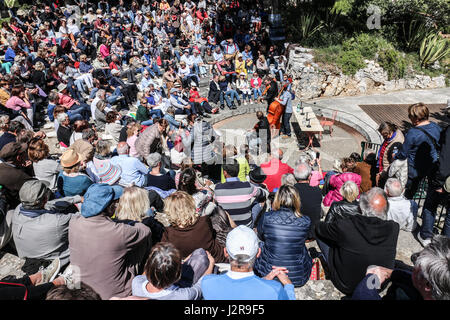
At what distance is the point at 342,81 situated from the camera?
1330 centimetres

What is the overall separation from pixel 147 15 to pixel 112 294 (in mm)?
16840

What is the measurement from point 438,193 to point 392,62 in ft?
36.2

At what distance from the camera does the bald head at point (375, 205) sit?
126 inches

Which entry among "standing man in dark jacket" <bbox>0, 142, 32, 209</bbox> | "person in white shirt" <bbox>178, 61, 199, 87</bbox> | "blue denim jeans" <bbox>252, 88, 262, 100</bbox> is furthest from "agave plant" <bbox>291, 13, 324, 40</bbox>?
"standing man in dark jacket" <bbox>0, 142, 32, 209</bbox>

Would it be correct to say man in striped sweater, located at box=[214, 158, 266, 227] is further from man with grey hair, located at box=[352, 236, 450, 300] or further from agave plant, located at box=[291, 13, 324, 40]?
agave plant, located at box=[291, 13, 324, 40]

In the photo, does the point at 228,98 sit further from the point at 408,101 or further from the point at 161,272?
the point at 161,272

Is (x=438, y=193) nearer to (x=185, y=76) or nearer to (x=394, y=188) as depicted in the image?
(x=394, y=188)

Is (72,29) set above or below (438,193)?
above

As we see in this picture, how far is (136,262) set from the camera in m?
3.42

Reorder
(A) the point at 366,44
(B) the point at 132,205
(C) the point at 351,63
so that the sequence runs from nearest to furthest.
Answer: (B) the point at 132,205
(C) the point at 351,63
(A) the point at 366,44

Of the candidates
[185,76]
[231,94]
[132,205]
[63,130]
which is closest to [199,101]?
[231,94]

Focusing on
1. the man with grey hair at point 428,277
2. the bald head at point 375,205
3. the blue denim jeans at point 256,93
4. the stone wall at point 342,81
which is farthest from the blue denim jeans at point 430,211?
the stone wall at point 342,81

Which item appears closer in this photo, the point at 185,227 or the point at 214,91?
the point at 185,227
